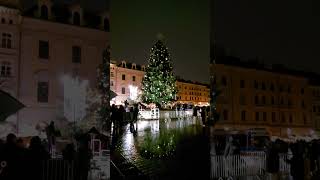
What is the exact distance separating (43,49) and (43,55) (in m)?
0.04

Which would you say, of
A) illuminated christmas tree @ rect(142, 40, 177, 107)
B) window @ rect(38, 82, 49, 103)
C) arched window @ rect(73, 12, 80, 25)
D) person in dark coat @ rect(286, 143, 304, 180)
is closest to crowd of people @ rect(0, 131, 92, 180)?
window @ rect(38, 82, 49, 103)

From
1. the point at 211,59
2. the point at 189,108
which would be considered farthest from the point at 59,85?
the point at 211,59

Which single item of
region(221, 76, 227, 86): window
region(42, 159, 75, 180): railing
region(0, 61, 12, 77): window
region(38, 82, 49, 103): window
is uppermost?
region(221, 76, 227, 86): window

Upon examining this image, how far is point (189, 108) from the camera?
12.7 feet

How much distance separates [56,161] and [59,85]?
46cm

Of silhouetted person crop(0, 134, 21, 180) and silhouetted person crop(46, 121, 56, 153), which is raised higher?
silhouetted person crop(46, 121, 56, 153)

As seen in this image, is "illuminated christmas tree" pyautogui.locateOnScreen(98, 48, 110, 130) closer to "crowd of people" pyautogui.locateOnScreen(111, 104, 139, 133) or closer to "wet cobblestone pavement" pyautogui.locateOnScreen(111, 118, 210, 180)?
"crowd of people" pyautogui.locateOnScreen(111, 104, 139, 133)

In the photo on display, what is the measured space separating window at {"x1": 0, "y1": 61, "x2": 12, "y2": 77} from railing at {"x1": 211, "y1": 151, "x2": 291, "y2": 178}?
1.88 m

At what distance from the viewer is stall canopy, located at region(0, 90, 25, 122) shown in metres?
2.83

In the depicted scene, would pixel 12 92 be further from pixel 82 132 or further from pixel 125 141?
pixel 125 141

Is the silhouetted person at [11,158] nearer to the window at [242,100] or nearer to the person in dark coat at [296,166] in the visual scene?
the window at [242,100]

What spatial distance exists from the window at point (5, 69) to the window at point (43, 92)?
0.65 feet

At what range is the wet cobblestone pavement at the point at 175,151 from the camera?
338cm

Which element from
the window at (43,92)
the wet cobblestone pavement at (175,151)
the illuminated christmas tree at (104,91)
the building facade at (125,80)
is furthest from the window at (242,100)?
the window at (43,92)
